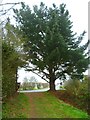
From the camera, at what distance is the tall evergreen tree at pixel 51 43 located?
22.5 metres

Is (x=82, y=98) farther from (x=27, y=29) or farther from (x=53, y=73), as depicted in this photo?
(x=27, y=29)

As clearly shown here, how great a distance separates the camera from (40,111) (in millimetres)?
15992

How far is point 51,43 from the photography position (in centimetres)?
2234

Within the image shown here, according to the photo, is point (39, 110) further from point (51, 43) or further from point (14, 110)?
point (51, 43)

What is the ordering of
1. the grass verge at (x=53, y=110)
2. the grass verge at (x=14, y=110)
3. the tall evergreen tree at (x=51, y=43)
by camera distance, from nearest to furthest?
1. the grass verge at (x=14, y=110)
2. the grass verge at (x=53, y=110)
3. the tall evergreen tree at (x=51, y=43)

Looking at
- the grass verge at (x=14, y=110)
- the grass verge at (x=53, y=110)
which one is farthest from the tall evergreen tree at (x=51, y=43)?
the grass verge at (x=14, y=110)

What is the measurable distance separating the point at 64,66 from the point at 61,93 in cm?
246

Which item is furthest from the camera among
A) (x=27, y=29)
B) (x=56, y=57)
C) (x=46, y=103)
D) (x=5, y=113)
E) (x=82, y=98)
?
(x=27, y=29)

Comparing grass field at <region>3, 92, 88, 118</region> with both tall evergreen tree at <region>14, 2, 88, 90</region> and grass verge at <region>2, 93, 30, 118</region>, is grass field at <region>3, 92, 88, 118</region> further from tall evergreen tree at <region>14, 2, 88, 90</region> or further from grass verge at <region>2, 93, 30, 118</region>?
tall evergreen tree at <region>14, 2, 88, 90</region>

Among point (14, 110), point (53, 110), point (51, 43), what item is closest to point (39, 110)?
point (53, 110)

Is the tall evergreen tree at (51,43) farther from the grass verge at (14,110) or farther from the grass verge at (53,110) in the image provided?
the grass verge at (14,110)

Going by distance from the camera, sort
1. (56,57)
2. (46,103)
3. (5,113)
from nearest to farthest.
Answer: (5,113) → (46,103) → (56,57)

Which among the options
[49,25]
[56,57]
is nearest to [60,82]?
[56,57]

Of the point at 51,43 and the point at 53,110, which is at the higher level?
the point at 51,43
